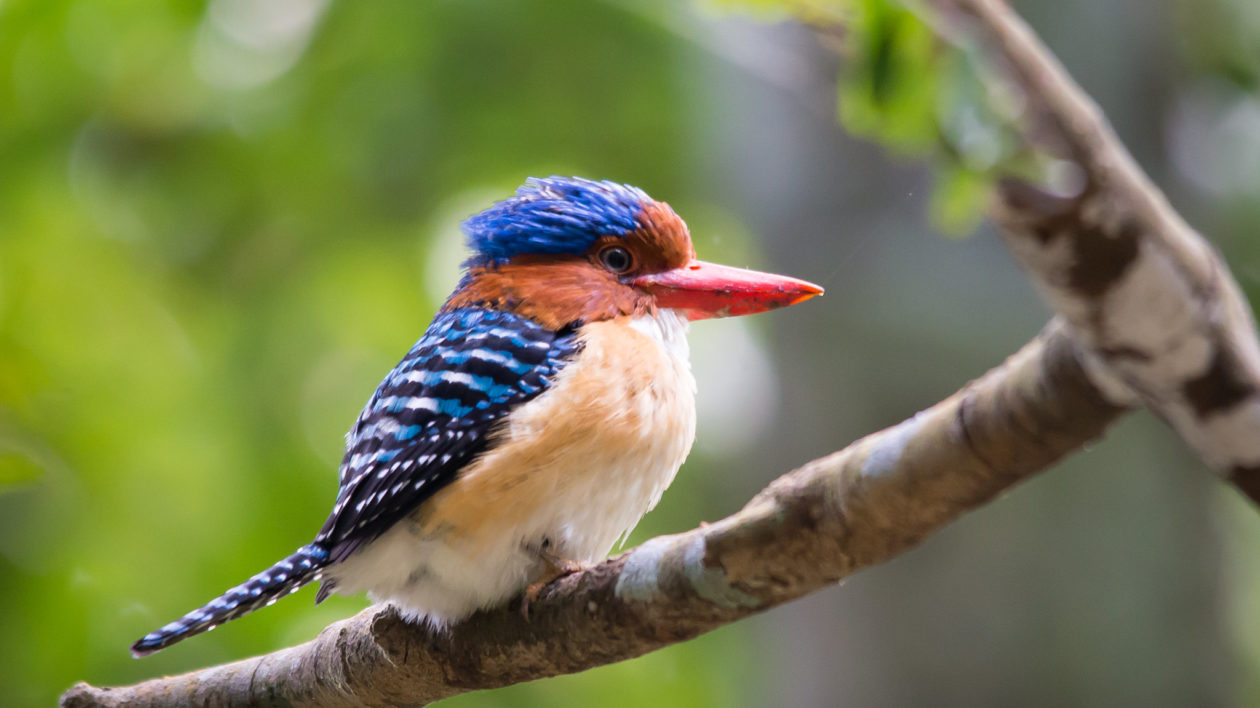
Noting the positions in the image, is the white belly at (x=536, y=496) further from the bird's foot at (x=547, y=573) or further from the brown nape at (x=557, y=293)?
the brown nape at (x=557, y=293)

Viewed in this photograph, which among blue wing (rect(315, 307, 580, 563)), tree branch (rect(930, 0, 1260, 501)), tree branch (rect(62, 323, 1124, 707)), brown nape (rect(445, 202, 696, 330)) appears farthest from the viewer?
brown nape (rect(445, 202, 696, 330))

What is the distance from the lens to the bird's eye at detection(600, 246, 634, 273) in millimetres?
2686

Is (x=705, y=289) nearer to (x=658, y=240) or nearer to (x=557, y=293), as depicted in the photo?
(x=658, y=240)

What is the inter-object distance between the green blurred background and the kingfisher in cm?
57

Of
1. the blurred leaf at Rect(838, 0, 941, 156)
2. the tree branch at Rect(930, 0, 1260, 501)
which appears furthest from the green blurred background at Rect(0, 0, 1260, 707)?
the tree branch at Rect(930, 0, 1260, 501)

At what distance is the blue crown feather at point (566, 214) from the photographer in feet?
8.79

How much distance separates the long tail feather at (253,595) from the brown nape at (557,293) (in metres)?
0.71

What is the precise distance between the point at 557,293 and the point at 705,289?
332mm

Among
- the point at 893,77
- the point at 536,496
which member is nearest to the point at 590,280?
the point at 536,496

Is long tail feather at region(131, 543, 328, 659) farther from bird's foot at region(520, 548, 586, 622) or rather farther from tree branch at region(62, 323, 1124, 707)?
bird's foot at region(520, 548, 586, 622)

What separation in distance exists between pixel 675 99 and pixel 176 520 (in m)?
3.36

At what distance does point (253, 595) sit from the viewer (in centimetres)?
221

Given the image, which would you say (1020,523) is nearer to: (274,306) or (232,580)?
(232,580)

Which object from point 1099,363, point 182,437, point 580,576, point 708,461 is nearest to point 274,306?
point 182,437
